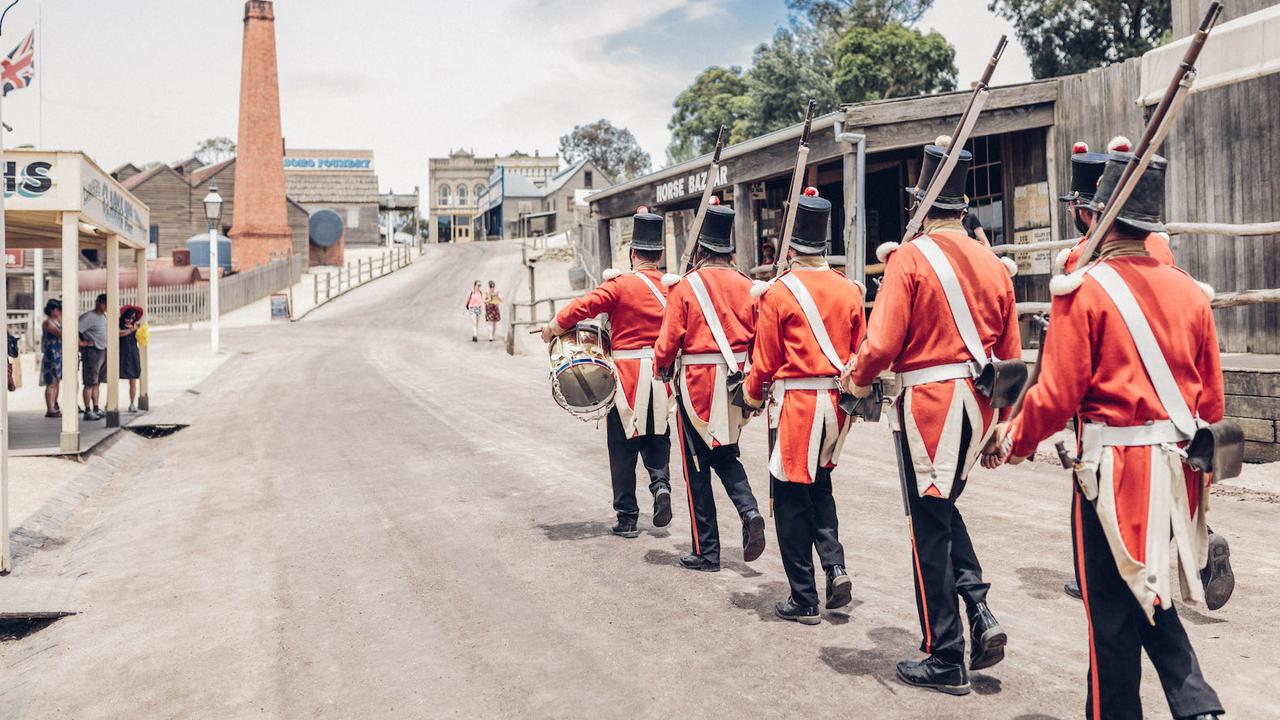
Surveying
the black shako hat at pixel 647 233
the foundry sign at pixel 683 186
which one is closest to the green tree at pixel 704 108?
the foundry sign at pixel 683 186

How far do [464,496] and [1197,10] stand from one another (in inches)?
368

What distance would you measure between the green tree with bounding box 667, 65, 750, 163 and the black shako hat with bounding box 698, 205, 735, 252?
168 feet

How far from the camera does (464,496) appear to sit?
26.5ft

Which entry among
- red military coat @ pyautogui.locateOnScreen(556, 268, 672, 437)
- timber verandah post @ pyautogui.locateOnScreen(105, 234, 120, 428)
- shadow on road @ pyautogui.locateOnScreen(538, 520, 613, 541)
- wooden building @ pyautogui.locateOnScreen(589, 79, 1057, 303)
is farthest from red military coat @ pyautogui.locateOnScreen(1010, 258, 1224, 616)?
timber verandah post @ pyautogui.locateOnScreen(105, 234, 120, 428)

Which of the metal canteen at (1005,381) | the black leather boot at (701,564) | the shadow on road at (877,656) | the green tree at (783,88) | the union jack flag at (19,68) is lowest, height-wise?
the shadow on road at (877,656)

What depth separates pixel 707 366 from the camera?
580 centimetres

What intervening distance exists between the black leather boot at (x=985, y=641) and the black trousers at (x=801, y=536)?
0.86 meters

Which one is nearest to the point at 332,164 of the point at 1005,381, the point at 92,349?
the point at 92,349

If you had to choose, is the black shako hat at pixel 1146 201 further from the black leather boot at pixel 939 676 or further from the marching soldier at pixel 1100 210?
the black leather boot at pixel 939 676

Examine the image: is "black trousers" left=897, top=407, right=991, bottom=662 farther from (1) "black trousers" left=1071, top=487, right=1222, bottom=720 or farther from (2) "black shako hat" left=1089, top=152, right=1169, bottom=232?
(2) "black shako hat" left=1089, top=152, right=1169, bottom=232

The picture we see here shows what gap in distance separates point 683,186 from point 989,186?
6.39m

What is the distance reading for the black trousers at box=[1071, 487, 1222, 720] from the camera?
119 inches

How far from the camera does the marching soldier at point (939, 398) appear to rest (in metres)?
3.95

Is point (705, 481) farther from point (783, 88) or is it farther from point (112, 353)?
point (783, 88)
